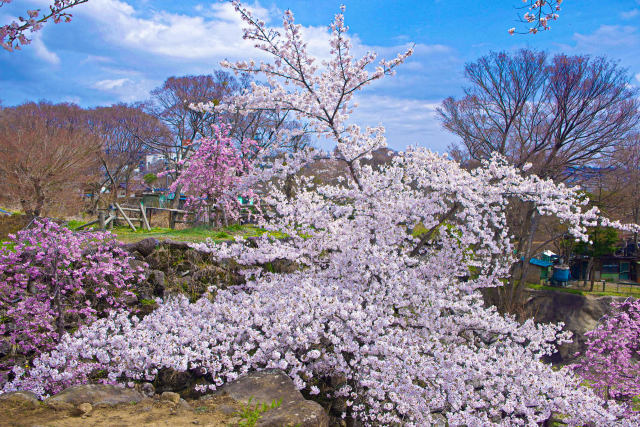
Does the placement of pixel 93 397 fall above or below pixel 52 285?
below

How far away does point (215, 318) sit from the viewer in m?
4.57

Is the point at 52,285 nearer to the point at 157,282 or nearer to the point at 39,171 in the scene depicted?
the point at 157,282

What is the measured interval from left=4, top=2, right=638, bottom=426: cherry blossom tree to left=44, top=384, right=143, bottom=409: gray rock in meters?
0.36

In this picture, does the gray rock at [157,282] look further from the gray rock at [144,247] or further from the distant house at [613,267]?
the distant house at [613,267]

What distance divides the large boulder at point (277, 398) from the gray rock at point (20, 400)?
4.68ft

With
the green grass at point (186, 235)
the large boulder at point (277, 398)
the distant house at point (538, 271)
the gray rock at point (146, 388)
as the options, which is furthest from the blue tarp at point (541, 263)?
the gray rock at point (146, 388)

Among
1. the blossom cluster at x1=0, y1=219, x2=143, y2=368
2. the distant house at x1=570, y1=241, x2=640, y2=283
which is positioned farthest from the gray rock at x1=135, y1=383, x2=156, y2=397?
the distant house at x1=570, y1=241, x2=640, y2=283

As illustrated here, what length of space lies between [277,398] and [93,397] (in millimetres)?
1480

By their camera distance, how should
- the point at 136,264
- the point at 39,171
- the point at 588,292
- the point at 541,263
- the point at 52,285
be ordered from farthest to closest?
the point at 541,263
the point at 588,292
the point at 39,171
the point at 136,264
the point at 52,285

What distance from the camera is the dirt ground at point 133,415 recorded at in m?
3.01

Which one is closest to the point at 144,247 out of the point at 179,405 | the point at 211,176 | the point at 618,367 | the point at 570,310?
the point at 211,176

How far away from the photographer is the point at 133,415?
3.18 metres

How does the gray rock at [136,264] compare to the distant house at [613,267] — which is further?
the distant house at [613,267]

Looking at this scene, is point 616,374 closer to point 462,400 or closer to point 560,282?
point 462,400
